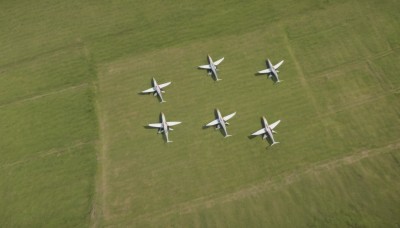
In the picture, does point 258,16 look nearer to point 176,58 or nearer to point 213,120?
point 176,58

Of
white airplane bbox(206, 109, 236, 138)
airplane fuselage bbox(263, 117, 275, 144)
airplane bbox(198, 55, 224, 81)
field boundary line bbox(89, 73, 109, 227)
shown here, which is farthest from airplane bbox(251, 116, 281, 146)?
field boundary line bbox(89, 73, 109, 227)

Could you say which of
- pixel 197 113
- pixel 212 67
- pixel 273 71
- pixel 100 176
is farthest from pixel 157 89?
A: pixel 273 71

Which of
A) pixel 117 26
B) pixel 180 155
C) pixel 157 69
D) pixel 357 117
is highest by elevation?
pixel 117 26

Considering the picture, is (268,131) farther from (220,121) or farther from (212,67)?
(212,67)

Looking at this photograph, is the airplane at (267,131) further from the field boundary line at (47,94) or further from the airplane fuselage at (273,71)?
the field boundary line at (47,94)

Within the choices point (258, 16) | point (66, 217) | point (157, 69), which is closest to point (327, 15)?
point (258, 16)

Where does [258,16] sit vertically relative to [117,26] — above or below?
below

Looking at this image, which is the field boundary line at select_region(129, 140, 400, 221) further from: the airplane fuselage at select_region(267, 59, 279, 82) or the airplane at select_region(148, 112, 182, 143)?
the airplane fuselage at select_region(267, 59, 279, 82)
